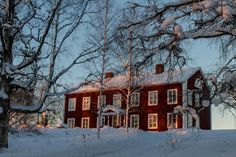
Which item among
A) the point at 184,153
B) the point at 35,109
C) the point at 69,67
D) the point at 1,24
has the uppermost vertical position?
the point at 1,24

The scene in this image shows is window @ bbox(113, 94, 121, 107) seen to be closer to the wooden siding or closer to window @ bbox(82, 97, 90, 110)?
the wooden siding

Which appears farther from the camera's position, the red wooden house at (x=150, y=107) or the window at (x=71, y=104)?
the window at (x=71, y=104)

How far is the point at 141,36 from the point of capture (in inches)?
530

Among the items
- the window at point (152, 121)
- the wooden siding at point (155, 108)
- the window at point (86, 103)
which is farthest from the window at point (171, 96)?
the window at point (86, 103)

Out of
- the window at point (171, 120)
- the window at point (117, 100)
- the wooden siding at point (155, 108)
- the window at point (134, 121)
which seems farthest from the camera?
the window at point (117, 100)

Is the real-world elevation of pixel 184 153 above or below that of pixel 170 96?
below

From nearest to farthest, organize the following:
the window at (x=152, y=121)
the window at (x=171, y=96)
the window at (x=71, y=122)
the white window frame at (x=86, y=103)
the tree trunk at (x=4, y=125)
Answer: the tree trunk at (x=4, y=125) < the window at (x=171, y=96) < the window at (x=152, y=121) < the white window frame at (x=86, y=103) < the window at (x=71, y=122)

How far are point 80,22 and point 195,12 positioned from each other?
852cm

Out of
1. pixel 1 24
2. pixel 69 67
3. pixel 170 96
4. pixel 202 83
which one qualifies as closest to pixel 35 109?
pixel 69 67

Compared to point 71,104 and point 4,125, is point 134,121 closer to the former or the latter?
point 71,104

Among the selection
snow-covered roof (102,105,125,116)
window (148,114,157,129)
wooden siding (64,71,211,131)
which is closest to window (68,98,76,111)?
wooden siding (64,71,211,131)

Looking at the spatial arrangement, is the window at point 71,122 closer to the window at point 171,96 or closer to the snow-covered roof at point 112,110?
the snow-covered roof at point 112,110

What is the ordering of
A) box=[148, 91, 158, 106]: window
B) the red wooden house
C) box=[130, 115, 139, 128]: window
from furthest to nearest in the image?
box=[130, 115, 139, 128]: window → box=[148, 91, 158, 106]: window → the red wooden house

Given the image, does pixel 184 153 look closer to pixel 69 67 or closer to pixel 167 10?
pixel 167 10
